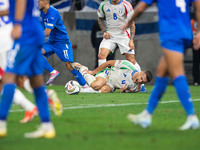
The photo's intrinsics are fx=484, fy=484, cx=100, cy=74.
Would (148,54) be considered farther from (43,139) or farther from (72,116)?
(43,139)

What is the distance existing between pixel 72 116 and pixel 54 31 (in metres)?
6.08

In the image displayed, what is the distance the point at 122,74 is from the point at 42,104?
661cm

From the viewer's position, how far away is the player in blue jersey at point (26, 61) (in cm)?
480

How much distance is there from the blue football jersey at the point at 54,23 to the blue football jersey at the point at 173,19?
6.80 m

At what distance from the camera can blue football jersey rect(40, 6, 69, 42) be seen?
39.6 ft

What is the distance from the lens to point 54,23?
12117 millimetres

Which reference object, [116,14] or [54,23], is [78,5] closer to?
[116,14]

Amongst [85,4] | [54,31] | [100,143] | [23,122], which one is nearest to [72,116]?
[23,122]

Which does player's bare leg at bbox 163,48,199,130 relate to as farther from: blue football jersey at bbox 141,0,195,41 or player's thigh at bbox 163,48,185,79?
blue football jersey at bbox 141,0,195,41

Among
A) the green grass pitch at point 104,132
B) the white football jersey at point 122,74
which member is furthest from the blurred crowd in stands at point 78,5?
the green grass pitch at point 104,132

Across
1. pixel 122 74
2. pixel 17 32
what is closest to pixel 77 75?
pixel 122 74

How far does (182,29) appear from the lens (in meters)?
5.40

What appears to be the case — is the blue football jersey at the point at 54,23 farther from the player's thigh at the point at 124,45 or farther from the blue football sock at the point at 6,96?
the blue football sock at the point at 6,96

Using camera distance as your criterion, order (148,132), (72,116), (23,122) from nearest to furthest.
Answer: (148,132), (23,122), (72,116)
